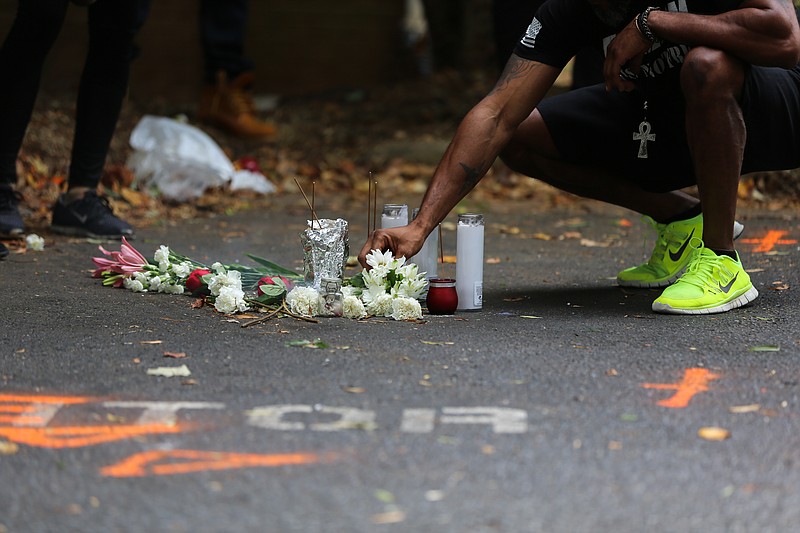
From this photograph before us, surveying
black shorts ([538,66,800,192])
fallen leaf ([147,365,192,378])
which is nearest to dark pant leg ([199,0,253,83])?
black shorts ([538,66,800,192])

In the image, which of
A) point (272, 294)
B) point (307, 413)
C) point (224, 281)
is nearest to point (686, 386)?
point (307, 413)

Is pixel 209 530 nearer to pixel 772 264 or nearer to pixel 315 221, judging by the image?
pixel 315 221

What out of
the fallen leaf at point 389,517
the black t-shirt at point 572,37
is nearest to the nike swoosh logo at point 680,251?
the black t-shirt at point 572,37

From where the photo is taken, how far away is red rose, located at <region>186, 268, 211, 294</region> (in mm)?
3610

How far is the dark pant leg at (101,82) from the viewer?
4578 millimetres

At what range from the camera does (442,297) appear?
3.36m

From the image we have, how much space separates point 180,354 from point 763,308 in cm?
181

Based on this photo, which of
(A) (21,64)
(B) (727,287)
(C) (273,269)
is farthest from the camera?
(A) (21,64)

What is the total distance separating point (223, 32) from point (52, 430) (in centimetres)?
626

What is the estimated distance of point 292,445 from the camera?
209 cm

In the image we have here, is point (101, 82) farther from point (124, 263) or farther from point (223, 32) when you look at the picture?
point (223, 32)

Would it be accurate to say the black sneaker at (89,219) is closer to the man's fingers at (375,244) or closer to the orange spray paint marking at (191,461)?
the man's fingers at (375,244)

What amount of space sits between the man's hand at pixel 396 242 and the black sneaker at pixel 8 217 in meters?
2.13

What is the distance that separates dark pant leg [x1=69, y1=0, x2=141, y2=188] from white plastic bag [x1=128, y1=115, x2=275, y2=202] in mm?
1751
